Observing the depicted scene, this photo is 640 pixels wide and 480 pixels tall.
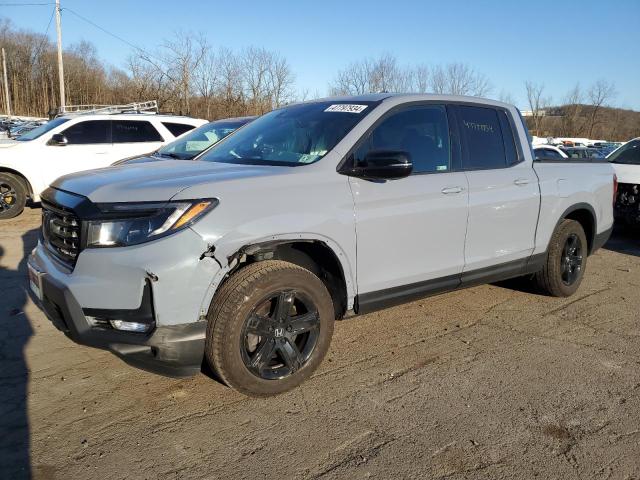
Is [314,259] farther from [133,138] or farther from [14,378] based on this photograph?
[133,138]

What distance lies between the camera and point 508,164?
4.50m

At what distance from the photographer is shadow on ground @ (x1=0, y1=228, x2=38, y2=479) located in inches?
102

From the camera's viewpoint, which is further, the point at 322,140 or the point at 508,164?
the point at 508,164

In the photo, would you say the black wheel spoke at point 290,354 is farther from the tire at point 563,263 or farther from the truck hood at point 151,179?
the tire at point 563,263

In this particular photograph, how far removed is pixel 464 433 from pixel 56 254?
257cm

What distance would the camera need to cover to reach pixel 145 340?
2738 mm

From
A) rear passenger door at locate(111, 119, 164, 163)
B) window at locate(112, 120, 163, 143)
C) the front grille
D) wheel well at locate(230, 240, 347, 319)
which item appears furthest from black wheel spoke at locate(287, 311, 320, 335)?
window at locate(112, 120, 163, 143)

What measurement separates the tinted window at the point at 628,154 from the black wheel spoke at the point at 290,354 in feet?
26.0

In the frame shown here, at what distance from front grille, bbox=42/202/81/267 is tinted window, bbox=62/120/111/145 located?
7.45 metres

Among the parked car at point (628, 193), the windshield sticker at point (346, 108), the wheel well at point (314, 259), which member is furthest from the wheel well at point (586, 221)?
the parked car at point (628, 193)

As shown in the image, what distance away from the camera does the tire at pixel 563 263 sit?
198 inches

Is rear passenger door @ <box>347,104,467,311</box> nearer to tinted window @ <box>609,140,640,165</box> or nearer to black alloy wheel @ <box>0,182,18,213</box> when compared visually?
tinted window @ <box>609,140,640,165</box>

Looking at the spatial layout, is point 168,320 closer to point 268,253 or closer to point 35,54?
point 268,253

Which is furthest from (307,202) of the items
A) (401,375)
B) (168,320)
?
(401,375)
